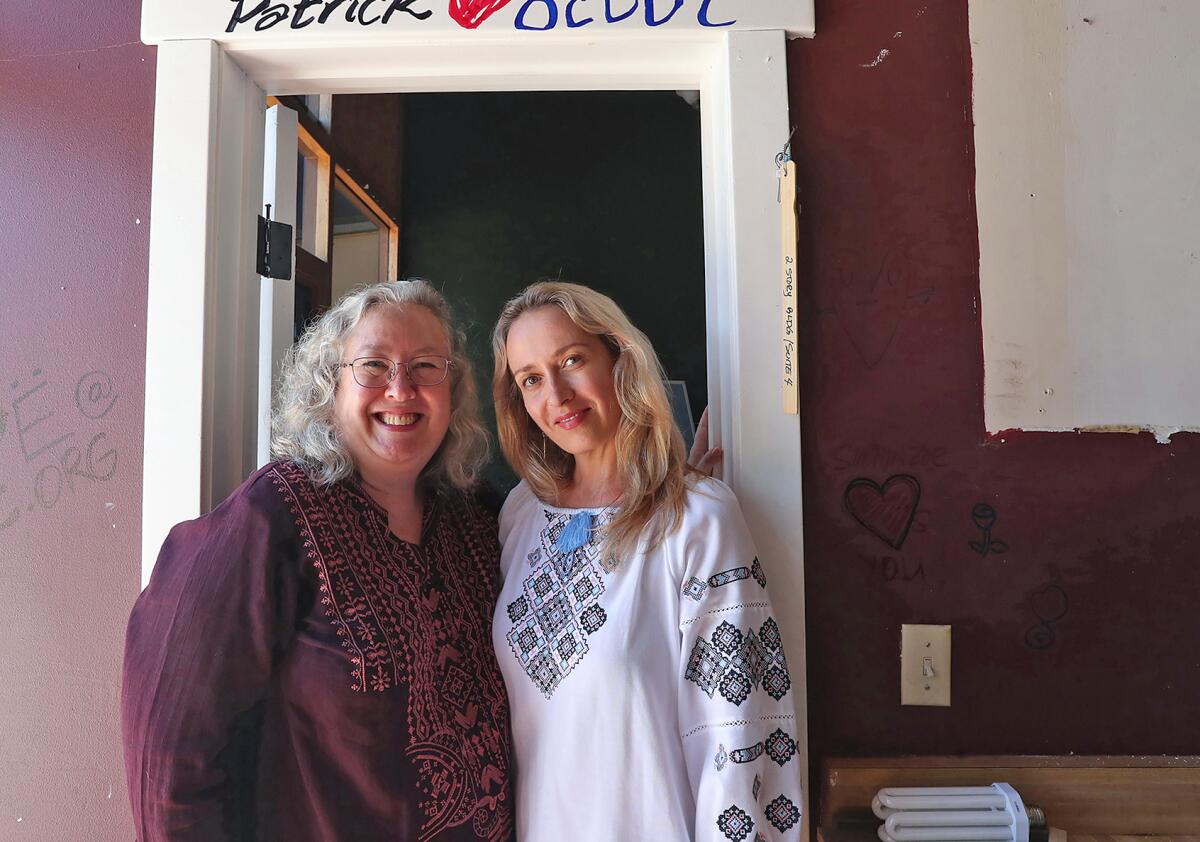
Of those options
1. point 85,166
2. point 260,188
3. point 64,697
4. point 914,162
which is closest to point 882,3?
point 914,162

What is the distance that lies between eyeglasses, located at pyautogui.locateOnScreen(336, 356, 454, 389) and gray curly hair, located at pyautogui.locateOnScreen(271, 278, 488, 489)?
5cm

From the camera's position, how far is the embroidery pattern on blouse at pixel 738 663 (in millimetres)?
1100

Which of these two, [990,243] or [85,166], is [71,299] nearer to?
[85,166]

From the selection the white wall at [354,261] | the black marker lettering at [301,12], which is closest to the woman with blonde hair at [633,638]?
the black marker lettering at [301,12]

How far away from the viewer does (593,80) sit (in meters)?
1.54

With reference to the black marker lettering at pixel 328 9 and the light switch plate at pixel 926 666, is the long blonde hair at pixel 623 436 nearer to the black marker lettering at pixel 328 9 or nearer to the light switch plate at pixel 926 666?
the light switch plate at pixel 926 666

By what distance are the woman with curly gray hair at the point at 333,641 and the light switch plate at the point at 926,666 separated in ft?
2.46

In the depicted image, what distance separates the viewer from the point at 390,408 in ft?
4.17

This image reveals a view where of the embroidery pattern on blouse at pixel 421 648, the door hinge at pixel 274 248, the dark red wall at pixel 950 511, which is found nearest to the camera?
the embroidery pattern on blouse at pixel 421 648

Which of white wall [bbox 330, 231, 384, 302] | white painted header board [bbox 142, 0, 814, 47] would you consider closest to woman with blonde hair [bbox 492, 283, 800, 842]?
white painted header board [bbox 142, 0, 814, 47]

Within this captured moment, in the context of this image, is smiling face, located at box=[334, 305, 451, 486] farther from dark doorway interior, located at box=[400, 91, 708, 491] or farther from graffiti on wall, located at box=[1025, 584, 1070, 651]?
dark doorway interior, located at box=[400, 91, 708, 491]

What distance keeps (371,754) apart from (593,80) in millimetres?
1344

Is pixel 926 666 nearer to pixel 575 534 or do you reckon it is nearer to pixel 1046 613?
pixel 1046 613

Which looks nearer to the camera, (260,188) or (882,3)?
(882,3)
